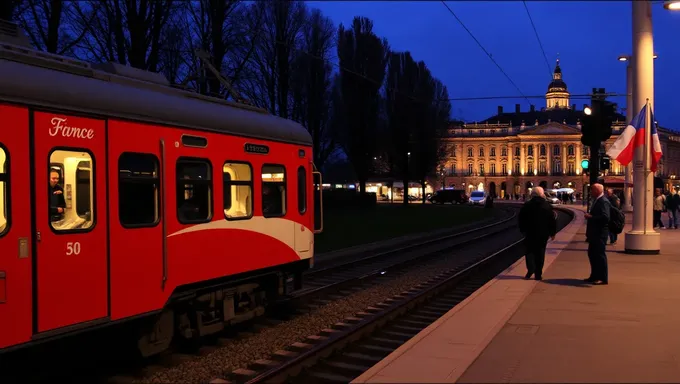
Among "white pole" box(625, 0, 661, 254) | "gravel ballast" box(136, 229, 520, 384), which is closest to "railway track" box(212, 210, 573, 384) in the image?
"gravel ballast" box(136, 229, 520, 384)

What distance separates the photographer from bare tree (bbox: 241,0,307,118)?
3709 cm

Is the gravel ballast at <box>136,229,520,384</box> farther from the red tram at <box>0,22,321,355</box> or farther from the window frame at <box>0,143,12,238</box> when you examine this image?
the window frame at <box>0,143,12,238</box>

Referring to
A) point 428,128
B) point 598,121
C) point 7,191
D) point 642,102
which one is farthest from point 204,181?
point 428,128

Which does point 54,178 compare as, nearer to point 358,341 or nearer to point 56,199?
point 56,199

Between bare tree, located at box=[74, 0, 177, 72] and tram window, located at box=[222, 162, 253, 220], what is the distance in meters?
13.6

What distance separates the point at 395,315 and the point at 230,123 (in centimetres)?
428

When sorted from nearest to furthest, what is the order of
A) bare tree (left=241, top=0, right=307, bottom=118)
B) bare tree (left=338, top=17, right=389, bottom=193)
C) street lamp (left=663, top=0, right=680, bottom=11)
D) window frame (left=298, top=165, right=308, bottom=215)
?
window frame (left=298, top=165, right=308, bottom=215) → street lamp (left=663, top=0, right=680, bottom=11) → bare tree (left=241, top=0, right=307, bottom=118) → bare tree (left=338, top=17, right=389, bottom=193)

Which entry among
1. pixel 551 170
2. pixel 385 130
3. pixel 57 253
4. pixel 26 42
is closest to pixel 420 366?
pixel 57 253

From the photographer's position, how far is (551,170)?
13450 centimetres

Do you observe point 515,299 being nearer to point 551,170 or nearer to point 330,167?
point 330,167

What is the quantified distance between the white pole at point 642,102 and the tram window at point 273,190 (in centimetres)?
1073

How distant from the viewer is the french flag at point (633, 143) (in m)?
16.0

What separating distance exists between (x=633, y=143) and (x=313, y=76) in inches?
1056

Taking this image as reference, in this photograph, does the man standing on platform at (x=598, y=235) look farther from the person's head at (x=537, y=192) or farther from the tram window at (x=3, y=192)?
the tram window at (x=3, y=192)
